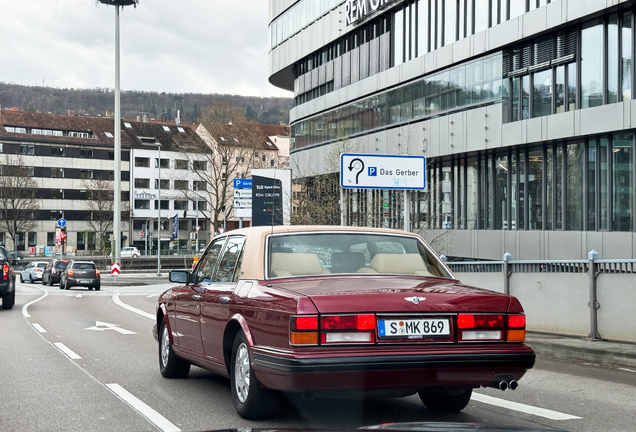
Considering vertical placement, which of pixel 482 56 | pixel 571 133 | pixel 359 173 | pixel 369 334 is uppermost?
pixel 482 56

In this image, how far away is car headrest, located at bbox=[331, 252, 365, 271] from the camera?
7.03 metres

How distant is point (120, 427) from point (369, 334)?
6.88ft

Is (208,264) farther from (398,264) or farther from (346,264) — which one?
(398,264)

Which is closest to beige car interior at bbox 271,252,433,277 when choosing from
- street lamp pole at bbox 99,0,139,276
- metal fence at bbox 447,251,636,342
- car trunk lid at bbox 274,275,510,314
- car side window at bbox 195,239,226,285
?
car trunk lid at bbox 274,275,510,314

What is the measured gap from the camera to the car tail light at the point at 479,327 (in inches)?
243

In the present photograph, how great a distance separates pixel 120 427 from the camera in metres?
6.61

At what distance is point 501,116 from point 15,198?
76961 mm

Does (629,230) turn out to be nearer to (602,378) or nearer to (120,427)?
(602,378)

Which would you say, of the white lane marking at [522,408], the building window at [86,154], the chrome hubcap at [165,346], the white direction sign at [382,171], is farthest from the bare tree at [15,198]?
the white lane marking at [522,408]

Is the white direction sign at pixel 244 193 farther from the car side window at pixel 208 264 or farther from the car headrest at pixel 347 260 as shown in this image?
the car headrest at pixel 347 260

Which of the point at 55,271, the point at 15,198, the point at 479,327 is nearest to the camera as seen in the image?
the point at 479,327

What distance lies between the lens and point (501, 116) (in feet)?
93.1

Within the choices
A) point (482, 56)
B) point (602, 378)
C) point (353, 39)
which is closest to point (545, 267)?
point (602, 378)

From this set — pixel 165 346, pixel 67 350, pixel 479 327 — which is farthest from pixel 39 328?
pixel 479 327
